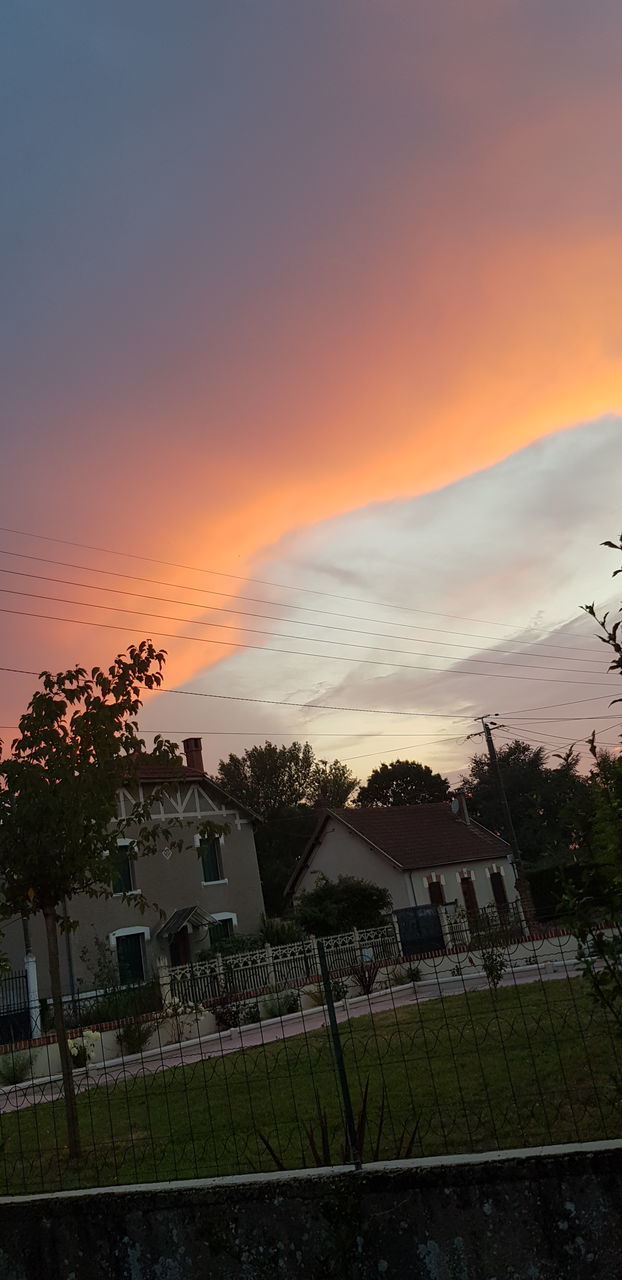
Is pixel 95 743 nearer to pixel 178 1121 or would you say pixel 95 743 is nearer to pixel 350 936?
pixel 178 1121

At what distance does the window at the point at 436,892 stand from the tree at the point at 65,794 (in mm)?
32618

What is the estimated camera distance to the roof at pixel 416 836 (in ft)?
132

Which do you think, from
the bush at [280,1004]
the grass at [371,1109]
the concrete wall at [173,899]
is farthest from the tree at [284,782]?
the grass at [371,1109]

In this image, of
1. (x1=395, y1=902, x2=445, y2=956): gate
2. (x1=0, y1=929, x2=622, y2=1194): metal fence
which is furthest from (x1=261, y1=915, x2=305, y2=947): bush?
(x1=0, y1=929, x2=622, y2=1194): metal fence

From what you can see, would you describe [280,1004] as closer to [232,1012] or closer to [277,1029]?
[232,1012]

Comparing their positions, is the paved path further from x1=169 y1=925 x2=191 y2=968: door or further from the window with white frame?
the window with white frame

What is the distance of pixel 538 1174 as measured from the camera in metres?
3.68

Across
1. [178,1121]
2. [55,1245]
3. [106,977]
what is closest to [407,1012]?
[178,1121]

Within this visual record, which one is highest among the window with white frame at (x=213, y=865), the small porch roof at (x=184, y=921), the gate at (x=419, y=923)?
the window with white frame at (x=213, y=865)

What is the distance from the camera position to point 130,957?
31438mm

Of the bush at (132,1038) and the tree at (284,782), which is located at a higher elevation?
the tree at (284,782)

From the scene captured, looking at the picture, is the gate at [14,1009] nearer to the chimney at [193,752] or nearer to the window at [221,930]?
the window at [221,930]

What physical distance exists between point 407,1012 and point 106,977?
17473 millimetres

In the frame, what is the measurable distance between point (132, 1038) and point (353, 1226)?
1383 centimetres
